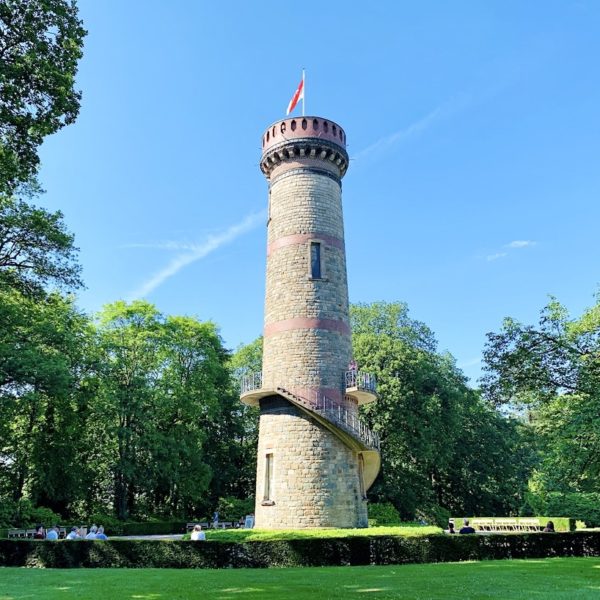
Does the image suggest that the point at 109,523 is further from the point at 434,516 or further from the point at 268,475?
the point at 434,516

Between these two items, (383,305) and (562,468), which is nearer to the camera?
(562,468)

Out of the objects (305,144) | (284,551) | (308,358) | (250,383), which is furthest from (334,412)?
(305,144)

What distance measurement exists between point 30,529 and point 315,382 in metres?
16.0

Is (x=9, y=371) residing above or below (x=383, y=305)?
below

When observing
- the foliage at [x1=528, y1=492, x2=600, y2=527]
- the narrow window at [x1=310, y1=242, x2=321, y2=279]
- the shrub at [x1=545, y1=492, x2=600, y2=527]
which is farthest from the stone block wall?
the shrub at [x1=545, y1=492, x2=600, y2=527]

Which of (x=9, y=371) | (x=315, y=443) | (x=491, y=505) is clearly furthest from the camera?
(x=491, y=505)

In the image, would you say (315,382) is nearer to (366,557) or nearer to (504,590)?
(366,557)

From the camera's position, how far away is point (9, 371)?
77.6 ft

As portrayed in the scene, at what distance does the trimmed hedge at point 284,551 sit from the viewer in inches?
595

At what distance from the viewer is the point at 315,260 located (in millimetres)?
22859

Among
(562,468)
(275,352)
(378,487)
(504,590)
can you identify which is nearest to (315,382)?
(275,352)

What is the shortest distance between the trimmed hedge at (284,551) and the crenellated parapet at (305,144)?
1482 centimetres

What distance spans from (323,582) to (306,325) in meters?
11.5

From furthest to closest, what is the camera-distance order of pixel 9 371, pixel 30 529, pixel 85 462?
pixel 85 462 → pixel 30 529 → pixel 9 371
